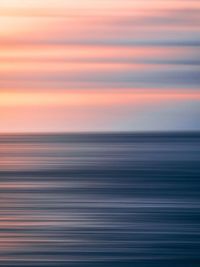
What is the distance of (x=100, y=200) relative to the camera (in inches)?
172

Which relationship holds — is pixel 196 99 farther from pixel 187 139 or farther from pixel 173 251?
pixel 173 251

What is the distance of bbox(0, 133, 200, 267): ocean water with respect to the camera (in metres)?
3.84

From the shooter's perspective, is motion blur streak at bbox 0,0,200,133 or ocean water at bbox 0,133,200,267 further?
motion blur streak at bbox 0,0,200,133

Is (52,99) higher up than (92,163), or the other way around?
(52,99)

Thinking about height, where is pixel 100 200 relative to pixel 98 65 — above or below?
below

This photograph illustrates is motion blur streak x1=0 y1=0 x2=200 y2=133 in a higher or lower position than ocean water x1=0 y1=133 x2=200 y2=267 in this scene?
higher

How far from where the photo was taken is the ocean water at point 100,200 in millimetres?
3840

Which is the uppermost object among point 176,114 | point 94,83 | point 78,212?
point 94,83

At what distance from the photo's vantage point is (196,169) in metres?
4.75

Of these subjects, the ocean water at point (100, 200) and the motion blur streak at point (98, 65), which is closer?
the ocean water at point (100, 200)

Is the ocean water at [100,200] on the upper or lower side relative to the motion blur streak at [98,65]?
lower

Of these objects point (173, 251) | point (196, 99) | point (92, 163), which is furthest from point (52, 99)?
point (173, 251)

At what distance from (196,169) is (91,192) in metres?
0.58

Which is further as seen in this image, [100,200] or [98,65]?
[98,65]
